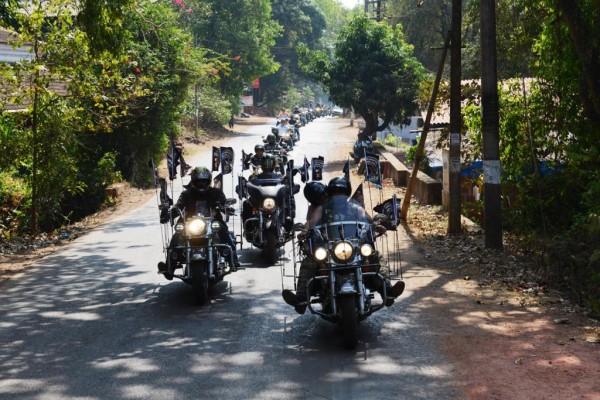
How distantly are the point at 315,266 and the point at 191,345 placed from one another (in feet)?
5.22

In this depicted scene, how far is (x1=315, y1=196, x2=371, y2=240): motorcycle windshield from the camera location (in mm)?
8812

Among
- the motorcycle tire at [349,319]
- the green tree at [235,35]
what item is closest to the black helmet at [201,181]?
the motorcycle tire at [349,319]

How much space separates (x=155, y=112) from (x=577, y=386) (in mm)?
22096

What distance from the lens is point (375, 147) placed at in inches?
1373

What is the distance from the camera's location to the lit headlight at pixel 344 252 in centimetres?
834

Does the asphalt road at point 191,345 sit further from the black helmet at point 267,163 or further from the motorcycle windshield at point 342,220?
the black helmet at point 267,163

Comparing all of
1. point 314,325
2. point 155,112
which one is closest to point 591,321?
point 314,325

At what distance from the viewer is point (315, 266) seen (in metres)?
8.98

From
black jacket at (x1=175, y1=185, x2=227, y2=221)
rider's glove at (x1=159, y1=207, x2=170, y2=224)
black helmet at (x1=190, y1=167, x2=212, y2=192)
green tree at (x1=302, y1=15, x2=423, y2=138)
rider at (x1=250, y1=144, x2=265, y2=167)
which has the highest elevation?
green tree at (x1=302, y1=15, x2=423, y2=138)


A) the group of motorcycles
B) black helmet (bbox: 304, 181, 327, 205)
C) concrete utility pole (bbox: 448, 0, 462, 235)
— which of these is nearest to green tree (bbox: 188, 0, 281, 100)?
concrete utility pole (bbox: 448, 0, 462, 235)

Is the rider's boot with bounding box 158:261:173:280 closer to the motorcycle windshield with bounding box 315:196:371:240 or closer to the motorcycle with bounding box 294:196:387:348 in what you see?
the motorcycle with bounding box 294:196:387:348

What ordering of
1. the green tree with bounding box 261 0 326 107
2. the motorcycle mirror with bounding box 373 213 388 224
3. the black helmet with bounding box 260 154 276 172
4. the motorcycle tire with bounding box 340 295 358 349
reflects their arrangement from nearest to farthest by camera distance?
the motorcycle tire with bounding box 340 295 358 349
the motorcycle mirror with bounding box 373 213 388 224
the black helmet with bounding box 260 154 276 172
the green tree with bounding box 261 0 326 107

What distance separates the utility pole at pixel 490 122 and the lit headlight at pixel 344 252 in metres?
5.88

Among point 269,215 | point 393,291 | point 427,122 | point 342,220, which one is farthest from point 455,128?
point 393,291
